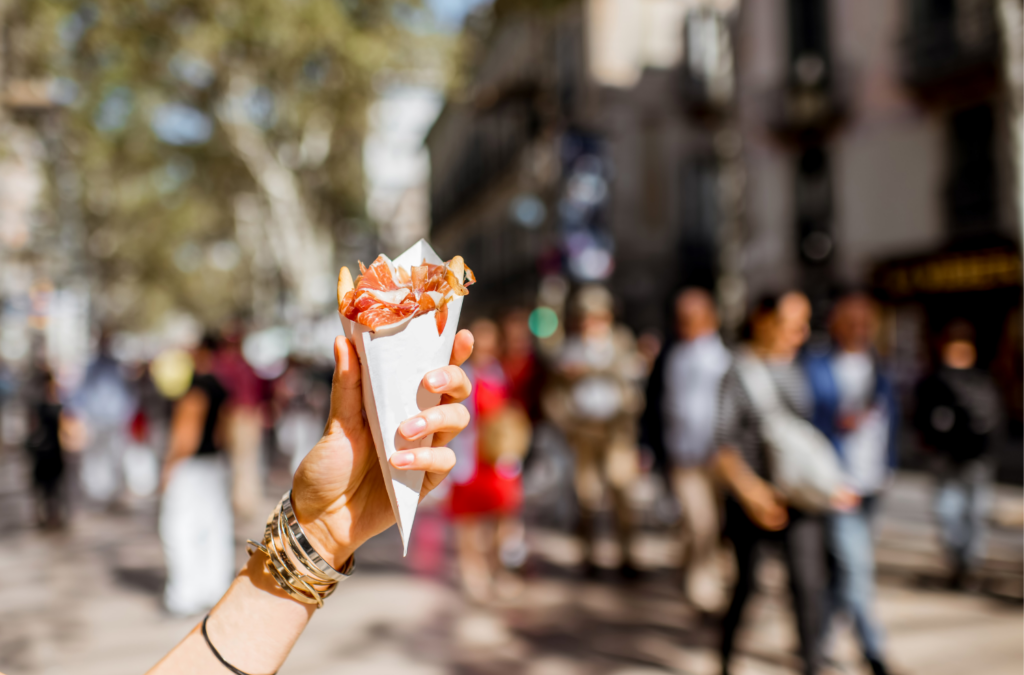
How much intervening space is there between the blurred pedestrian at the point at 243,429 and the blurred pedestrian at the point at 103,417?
1991 mm

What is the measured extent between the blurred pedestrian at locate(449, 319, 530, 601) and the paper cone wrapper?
4.36m

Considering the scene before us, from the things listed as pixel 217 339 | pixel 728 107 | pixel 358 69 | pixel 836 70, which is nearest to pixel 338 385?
pixel 217 339

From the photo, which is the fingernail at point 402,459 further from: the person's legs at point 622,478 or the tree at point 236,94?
the tree at point 236,94

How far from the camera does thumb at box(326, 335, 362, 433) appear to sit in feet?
4.46

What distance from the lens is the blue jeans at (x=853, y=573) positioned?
12.8 feet

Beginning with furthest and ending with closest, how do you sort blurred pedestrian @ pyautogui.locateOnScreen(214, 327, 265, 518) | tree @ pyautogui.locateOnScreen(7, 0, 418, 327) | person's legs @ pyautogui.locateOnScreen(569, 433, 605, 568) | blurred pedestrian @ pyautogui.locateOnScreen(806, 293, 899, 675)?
1. tree @ pyautogui.locateOnScreen(7, 0, 418, 327)
2. blurred pedestrian @ pyautogui.locateOnScreen(214, 327, 265, 518)
3. person's legs @ pyautogui.locateOnScreen(569, 433, 605, 568)
4. blurred pedestrian @ pyautogui.locateOnScreen(806, 293, 899, 675)

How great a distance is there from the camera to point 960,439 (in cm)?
576

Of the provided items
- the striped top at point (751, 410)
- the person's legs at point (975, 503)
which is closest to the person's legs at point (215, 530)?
the striped top at point (751, 410)

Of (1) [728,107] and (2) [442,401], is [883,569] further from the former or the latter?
(1) [728,107]

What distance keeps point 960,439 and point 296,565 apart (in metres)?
5.50

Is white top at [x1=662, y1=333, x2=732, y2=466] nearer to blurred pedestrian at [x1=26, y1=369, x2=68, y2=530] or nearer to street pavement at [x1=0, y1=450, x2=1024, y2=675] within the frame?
street pavement at [x1=0, y1=450, x2=1024, y2=675]

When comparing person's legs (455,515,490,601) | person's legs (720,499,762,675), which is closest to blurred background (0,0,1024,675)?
person's legs (455,515,490,601)

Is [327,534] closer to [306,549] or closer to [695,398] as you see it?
[306,549]

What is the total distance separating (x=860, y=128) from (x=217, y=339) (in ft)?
47.3
